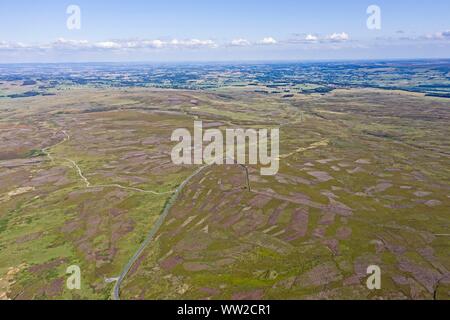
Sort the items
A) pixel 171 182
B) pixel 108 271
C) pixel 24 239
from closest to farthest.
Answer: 1. pixel 108 271
2. pixel 24 239
3. pixel 171 182

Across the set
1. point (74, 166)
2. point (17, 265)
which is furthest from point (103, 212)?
point (74, 166)

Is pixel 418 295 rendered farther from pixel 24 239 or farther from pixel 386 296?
pixel 24 239

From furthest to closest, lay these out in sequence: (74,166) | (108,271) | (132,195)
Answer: (74,166) → (132,195) → (108,271)

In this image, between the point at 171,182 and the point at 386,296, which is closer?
the point at 386,296

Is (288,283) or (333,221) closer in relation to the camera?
(288,283)

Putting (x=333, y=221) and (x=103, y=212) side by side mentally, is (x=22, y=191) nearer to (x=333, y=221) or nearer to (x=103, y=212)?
(x=103, y=212)

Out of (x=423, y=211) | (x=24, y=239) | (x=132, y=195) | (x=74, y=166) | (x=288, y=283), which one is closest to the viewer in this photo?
(x=288, y=283)

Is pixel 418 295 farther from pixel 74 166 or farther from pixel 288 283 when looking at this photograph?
pixel 74 166

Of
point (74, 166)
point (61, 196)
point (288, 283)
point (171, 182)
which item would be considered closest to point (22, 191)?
point (61, 196)

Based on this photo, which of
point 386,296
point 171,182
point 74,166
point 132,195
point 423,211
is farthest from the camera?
point 74,166
